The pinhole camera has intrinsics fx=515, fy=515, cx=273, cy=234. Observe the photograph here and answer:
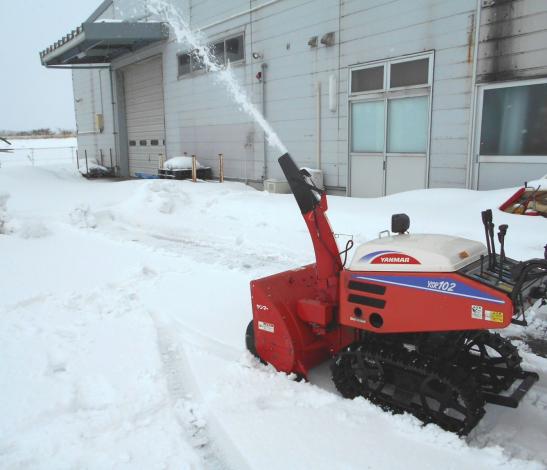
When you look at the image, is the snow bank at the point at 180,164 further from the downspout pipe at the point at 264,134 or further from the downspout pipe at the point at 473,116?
the downspout pipe at the point at 473,116

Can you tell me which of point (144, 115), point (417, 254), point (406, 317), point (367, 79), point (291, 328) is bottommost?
point (291, 328)

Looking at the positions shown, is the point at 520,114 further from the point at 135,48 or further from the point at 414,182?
the point at 135,48

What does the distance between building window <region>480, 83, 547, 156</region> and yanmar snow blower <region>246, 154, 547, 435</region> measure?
18.4ft

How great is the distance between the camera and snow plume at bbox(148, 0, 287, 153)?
1362cm

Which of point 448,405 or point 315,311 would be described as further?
point 315,311

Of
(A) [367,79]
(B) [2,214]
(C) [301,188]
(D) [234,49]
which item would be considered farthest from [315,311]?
(D) [234,49]

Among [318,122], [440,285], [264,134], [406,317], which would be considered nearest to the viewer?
[440,285]

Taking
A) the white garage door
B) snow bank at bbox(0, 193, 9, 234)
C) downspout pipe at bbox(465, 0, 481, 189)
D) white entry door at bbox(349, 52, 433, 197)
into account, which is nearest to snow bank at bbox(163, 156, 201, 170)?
the white garage door

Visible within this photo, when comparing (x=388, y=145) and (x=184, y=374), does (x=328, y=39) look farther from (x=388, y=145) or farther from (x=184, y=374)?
(x=184, y=374)

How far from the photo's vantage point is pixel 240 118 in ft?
48.6

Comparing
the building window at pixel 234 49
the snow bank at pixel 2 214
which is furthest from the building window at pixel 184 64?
the snow bank at pixel 2 214

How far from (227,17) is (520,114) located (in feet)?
29.8

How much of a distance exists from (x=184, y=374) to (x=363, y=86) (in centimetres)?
866

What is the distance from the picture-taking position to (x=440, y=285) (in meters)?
2.92
